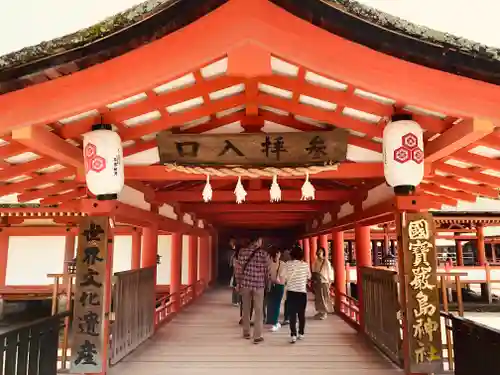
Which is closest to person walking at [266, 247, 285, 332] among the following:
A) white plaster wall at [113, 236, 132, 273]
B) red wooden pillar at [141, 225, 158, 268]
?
red wooden pillar at [141, 225, 158, 268]

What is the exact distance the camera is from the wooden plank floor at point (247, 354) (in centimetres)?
546

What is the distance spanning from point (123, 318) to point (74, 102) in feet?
13.5

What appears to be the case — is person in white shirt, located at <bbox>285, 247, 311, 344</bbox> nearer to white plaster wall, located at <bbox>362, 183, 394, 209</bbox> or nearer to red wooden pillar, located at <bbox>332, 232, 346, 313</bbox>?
white plaster wall, located at <bbox>362, 183, 394, 209</bbox>

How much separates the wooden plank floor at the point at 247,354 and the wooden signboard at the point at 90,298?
1.67ft

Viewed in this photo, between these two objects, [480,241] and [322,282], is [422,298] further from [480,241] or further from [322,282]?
[480,241]

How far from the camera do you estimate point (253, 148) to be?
16.7 ft

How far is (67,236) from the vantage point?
1322cm

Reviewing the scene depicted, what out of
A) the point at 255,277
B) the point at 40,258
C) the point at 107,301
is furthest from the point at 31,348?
the point at 40,258

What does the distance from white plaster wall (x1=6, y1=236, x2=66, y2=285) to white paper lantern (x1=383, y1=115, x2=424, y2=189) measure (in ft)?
40.8

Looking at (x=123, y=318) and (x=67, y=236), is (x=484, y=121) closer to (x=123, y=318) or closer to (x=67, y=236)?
(x=123, y=318)

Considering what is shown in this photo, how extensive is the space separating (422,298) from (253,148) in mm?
2951

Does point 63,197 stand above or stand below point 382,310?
above

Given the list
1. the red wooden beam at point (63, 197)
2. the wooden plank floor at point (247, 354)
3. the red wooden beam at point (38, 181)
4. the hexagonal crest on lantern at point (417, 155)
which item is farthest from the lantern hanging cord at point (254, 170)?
the red wooden beam at point (63, 197)

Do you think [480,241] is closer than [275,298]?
No
